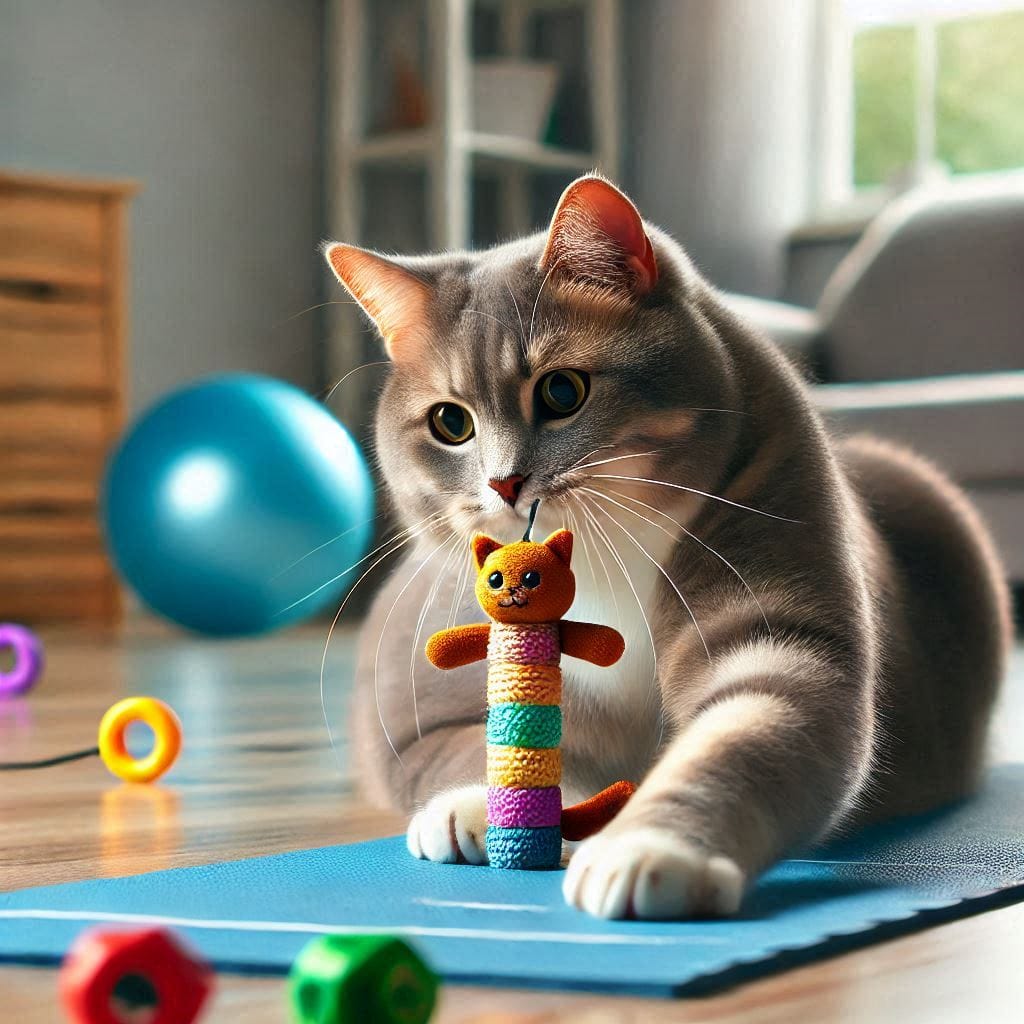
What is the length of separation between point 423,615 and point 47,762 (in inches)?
27.0

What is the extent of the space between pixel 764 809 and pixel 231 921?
32cm

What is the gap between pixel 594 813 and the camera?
1.12 m

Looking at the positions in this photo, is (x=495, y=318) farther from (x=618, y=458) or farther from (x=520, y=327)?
(x=618, y=458)

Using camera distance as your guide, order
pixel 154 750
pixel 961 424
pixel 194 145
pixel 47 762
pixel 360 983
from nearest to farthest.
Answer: pixel 360 983 → pixel 154 750 → pixel 47 762 → pixel 961 424 → pixel 194 145

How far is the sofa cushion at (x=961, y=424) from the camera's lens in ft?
11.8

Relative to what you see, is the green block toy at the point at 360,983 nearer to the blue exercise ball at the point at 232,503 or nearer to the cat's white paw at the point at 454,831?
the cat's white paw at the point at 454,831

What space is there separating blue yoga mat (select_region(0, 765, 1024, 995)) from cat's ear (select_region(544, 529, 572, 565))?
0.69ft

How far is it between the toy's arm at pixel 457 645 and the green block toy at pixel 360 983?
0.44 metres

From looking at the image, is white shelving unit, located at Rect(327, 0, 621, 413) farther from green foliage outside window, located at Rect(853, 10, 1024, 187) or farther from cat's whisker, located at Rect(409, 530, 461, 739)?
cat's whisker, located at Rect(409, 530, 461, 739)

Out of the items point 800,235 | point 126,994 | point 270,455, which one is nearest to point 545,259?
point 126,994

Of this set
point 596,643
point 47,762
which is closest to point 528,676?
point 596,643

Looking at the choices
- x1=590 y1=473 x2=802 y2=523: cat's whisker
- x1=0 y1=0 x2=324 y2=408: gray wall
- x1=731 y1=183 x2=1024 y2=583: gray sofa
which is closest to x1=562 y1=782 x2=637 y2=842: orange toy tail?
x1=590 y1=473 x2=802 y2=523: cat's whisker

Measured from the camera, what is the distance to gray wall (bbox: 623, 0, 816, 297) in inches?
202

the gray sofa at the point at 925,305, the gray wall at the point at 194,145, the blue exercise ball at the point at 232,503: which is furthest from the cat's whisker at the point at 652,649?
the gray wall at the point at 194,145
